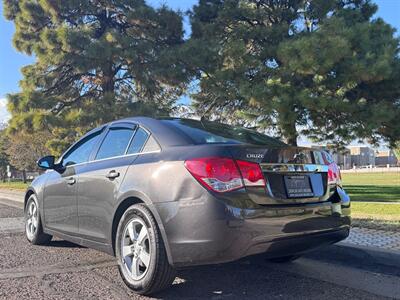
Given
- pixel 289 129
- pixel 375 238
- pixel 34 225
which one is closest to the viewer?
pixel 375 238

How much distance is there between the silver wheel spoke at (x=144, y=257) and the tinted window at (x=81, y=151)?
157 cm

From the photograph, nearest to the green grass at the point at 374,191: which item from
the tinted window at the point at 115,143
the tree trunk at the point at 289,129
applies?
the tree trunk at the point at 289,129

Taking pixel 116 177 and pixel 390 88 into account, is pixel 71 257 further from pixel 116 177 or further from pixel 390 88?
pixel 390 88

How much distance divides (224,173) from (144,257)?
1069 mm

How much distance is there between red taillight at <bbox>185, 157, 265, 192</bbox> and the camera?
3.50 meters

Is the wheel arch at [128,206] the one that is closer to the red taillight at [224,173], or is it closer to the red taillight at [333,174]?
the red taillight at [224,173]

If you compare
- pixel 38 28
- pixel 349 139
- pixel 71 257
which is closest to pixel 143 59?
pixel 38 28

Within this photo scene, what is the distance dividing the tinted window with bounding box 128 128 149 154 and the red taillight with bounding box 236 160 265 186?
1129 millimetres

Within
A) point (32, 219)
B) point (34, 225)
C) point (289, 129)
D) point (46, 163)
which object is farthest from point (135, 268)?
point (289, 129)

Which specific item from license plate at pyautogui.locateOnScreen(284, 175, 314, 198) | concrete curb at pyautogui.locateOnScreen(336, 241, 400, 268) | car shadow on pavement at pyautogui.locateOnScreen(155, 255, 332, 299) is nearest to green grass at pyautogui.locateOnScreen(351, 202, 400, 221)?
concrete curb at pyautogui.locateOnScreen(336, 241, 400, 268)

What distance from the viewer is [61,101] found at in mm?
19469

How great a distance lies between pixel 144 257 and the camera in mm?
3941

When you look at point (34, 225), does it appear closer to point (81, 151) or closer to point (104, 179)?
point (81, 151)

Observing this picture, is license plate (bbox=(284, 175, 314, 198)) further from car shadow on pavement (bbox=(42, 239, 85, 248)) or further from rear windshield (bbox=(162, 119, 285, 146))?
car shadow on pavement (bbox=(42, 239, 85, 248))
